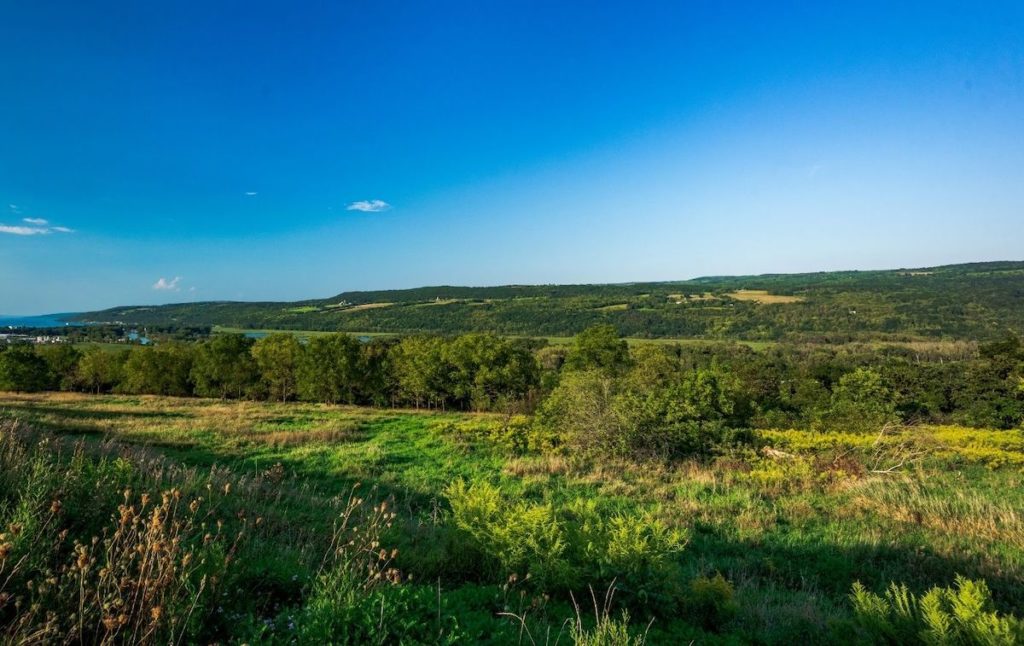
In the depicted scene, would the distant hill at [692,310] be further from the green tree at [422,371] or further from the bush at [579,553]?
the bush at [579,553]

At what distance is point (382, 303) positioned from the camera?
16438 centimetres

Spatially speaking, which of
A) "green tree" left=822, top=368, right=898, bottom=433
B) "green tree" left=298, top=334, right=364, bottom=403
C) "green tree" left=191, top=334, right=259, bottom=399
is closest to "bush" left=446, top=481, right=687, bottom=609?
"green tree" left=822, top=368, right=898, bottom=433

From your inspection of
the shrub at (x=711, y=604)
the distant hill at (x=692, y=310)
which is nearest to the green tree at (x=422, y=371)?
the shrub at (x=711, y=604)

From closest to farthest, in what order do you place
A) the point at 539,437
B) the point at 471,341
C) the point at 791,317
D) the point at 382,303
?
the point at 539,437 < the point at 471,341 < the point at 791,317 < the point at 382,303

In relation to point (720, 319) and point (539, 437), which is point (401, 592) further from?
point (720, 319)

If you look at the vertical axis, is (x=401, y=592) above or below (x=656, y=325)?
above

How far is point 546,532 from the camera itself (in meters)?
5.07

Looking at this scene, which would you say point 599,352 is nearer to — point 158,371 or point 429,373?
point 429,373

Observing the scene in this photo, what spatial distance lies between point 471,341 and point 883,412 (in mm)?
29790

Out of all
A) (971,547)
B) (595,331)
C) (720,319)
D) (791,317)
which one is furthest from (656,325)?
(971,547)

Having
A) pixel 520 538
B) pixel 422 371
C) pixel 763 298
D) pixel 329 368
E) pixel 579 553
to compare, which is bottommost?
pixel 422 371

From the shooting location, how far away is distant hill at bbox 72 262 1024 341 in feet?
347

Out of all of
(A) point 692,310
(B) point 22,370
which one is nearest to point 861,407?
(B) point 22,370

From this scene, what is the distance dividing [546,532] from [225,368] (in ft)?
159
